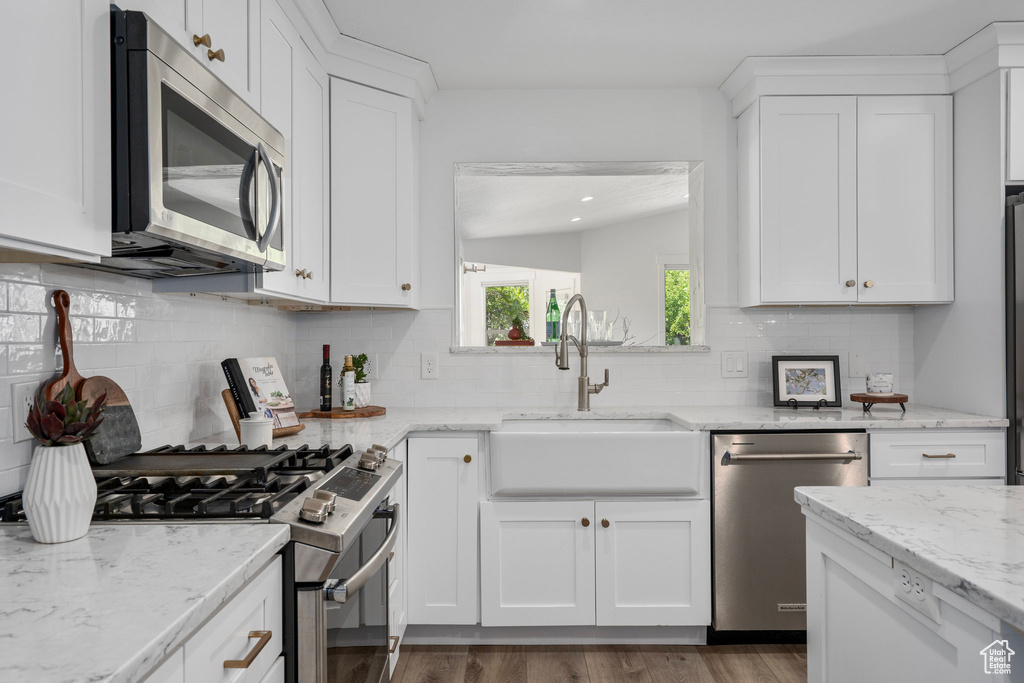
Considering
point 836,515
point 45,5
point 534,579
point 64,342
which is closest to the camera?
point 45,5

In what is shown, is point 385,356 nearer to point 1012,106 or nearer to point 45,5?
point 45,5

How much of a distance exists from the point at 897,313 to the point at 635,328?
4.05ft

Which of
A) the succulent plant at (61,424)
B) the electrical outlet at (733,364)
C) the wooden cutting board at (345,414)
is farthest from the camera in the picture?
the electrical outlet at (733,364)

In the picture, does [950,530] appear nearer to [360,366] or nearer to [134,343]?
[134,343]

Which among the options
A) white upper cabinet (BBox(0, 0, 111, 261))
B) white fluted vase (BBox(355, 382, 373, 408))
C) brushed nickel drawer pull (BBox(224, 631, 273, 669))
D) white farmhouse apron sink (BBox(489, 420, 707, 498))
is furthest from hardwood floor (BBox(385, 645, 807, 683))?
white upper cabinet (BBox(0, 0, 111, 261))

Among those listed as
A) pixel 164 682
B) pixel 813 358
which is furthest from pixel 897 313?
pixel 164 682

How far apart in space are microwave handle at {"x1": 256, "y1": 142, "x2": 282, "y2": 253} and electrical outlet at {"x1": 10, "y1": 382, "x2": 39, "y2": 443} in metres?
0.57

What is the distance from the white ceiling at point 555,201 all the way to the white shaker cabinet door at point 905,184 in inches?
31.4

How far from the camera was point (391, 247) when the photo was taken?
2.64 m

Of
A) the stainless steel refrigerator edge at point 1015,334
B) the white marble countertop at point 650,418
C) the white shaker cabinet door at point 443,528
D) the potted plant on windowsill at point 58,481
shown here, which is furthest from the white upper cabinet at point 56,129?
the stainless steel refrigerator edge at point 1015,334

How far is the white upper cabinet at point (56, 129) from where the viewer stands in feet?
2.89

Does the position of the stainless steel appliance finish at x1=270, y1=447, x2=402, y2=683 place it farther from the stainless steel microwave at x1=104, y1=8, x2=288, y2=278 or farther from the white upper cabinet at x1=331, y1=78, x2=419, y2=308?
the white upper cabinet at x1=331, y1=78, x2=419, y2=308

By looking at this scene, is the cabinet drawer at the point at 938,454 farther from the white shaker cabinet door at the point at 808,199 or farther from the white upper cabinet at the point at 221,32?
the white upper cabinet at the point at 221,32

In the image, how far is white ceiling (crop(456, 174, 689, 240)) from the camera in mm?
3057
